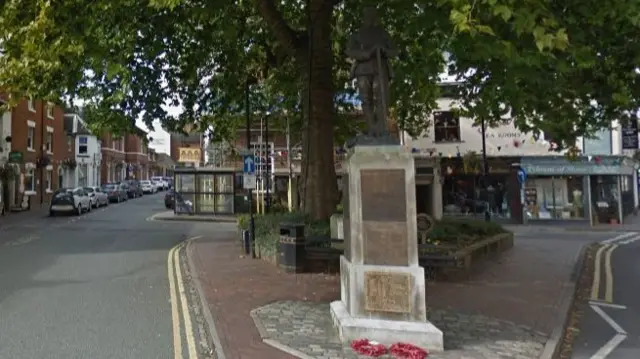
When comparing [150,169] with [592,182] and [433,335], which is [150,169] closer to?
[592,182]

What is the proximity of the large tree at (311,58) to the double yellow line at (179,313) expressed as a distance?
3.83 metres

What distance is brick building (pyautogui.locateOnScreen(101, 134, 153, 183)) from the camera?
181 feet

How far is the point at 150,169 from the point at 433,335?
79.0 m

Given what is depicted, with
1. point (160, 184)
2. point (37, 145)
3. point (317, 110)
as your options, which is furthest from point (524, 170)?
point (160, 184)

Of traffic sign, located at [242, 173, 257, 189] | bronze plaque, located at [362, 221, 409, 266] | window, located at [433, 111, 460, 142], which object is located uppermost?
window, located at [433, 111, 460, 142]

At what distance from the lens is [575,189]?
2717 centimetres

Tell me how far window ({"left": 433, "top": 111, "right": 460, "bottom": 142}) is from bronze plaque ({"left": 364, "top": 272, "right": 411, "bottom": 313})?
22953 mm

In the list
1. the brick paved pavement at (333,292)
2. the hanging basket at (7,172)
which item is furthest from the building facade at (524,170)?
the hanging basket at (7,172)

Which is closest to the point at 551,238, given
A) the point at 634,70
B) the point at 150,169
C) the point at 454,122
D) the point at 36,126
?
the point at 454,122

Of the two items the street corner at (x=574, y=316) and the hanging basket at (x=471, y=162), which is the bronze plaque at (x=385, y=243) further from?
the hanging basket at (x=471, y=162)

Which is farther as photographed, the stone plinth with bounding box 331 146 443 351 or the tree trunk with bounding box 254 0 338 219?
the tree trunk with bounding box 254 0 338 219

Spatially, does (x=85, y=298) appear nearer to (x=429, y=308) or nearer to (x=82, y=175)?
A: (x=429, y=308)

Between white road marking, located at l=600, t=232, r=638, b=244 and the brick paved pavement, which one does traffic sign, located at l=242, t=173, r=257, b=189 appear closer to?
the brick paved pavement

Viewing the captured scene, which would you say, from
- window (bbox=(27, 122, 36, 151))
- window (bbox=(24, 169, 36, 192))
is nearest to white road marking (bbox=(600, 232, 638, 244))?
window (bbox=(24, 169, 36, 192))
